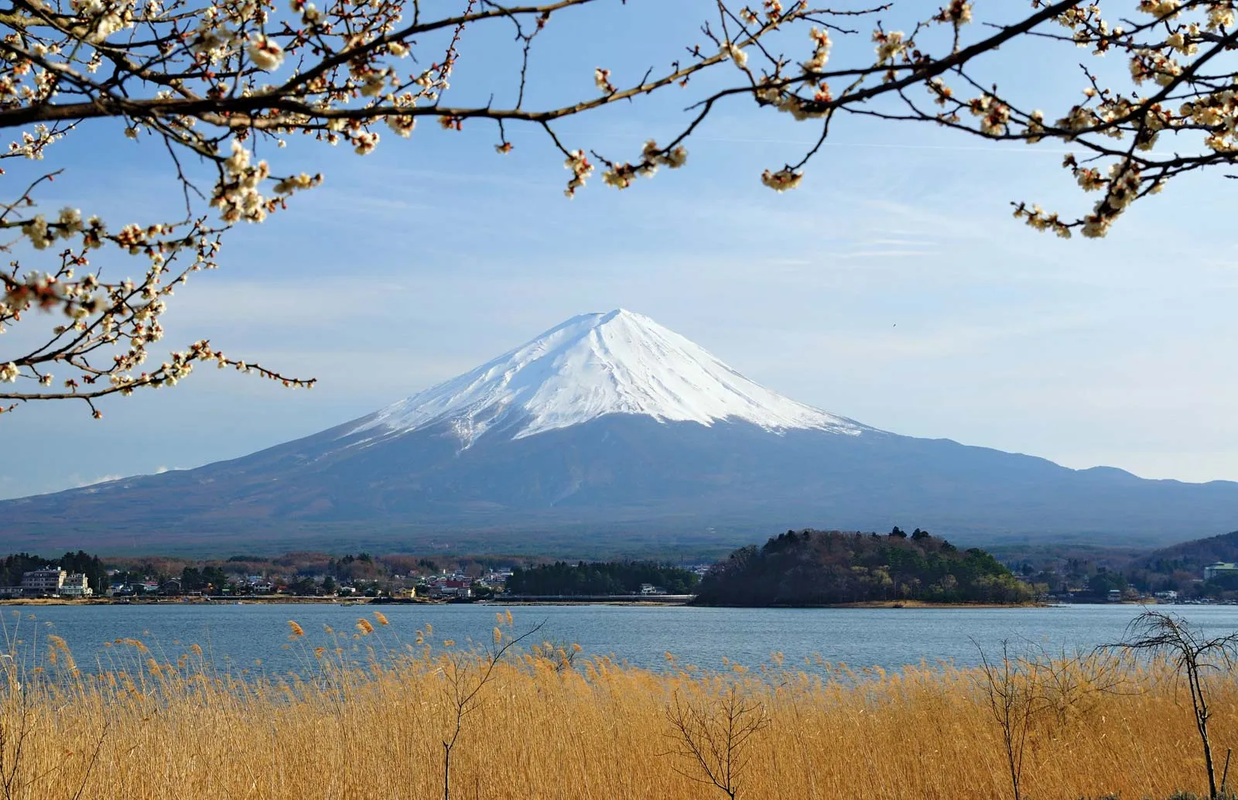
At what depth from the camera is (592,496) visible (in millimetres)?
180750

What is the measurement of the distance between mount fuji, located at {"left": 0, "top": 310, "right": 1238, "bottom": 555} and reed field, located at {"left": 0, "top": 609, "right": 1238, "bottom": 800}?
125 meters

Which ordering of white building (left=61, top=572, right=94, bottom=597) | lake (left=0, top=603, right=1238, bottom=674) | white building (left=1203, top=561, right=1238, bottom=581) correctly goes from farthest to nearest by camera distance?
1. white building (left=1203, top=561, right=1238, bottom=581)
2. white building (left=61, top=572, right=94, bottom=597)
3. lake (left=0, top=603, right=1238, bottom=674)

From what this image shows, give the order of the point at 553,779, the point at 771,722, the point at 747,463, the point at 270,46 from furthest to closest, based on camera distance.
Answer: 1. the point at 747,463
2. the point at 771,722
3. the point at 553,779
4. the point at 270,46

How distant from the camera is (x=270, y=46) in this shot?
2.49 meters

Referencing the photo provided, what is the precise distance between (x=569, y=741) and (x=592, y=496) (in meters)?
173

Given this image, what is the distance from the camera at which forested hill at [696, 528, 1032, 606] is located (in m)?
64.5

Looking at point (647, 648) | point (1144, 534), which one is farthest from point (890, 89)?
point (1144, 534)

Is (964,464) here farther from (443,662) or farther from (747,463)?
(443,662)

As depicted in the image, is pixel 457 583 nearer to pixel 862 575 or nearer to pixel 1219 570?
pixel 862 575

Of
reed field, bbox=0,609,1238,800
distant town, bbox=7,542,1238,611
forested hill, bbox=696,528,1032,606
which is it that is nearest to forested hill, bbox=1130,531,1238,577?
distant town, bbox=7,542,1238,611

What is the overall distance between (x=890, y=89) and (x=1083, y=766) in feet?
22.7

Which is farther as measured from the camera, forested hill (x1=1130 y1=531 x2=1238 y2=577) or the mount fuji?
the mount fuji

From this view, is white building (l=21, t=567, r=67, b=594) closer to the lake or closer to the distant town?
the distant town

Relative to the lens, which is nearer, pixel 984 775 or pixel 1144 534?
pixel 984 775
